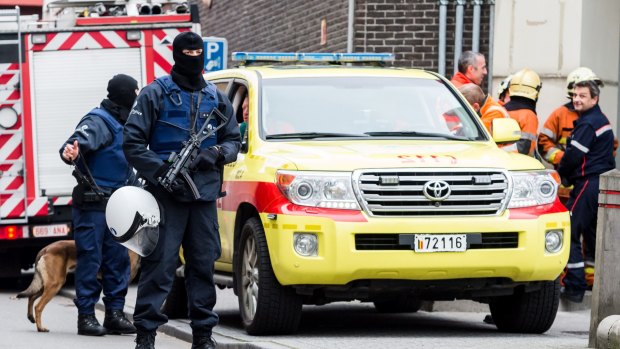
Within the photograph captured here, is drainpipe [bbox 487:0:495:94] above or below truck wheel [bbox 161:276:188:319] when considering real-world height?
above

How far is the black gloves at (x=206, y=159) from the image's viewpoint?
9.09 meters

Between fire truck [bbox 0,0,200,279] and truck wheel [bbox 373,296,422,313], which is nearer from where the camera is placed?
truck wheel [bbox 373,296,422,313]

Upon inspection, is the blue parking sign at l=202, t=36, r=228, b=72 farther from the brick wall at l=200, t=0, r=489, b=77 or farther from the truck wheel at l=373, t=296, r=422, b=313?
the truck wheel at l=373, t=296, r=422, b=313

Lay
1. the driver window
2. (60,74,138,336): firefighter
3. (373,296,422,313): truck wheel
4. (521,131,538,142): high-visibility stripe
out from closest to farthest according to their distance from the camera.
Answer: the driver window < (60,74,138,336): firefighter < (373,296,422,313): truck wheel < (521,131,538,142): high-visibility stripe

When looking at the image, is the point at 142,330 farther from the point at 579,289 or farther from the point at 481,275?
the point at 579,289

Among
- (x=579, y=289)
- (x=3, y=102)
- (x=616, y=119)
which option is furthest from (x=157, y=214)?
(x=616, y=119)

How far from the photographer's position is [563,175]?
1357 centimetres

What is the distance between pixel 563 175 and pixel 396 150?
11.3ft

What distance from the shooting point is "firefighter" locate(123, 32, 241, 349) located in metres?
9.16

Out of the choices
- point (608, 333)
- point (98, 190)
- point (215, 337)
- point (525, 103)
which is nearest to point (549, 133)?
point (525, 103)

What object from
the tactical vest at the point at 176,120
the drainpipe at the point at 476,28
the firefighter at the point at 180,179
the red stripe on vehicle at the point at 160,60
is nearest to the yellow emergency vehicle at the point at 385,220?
the firefighter at the point at 180,179

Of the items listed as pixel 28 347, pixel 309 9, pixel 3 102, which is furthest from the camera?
pixel 309 9

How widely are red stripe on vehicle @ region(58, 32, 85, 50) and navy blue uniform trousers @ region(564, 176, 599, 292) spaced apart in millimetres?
5816

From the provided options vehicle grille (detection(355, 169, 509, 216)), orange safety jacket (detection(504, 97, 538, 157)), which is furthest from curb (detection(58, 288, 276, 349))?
orange safety jacket (detection(504, 97, 538, 157))
